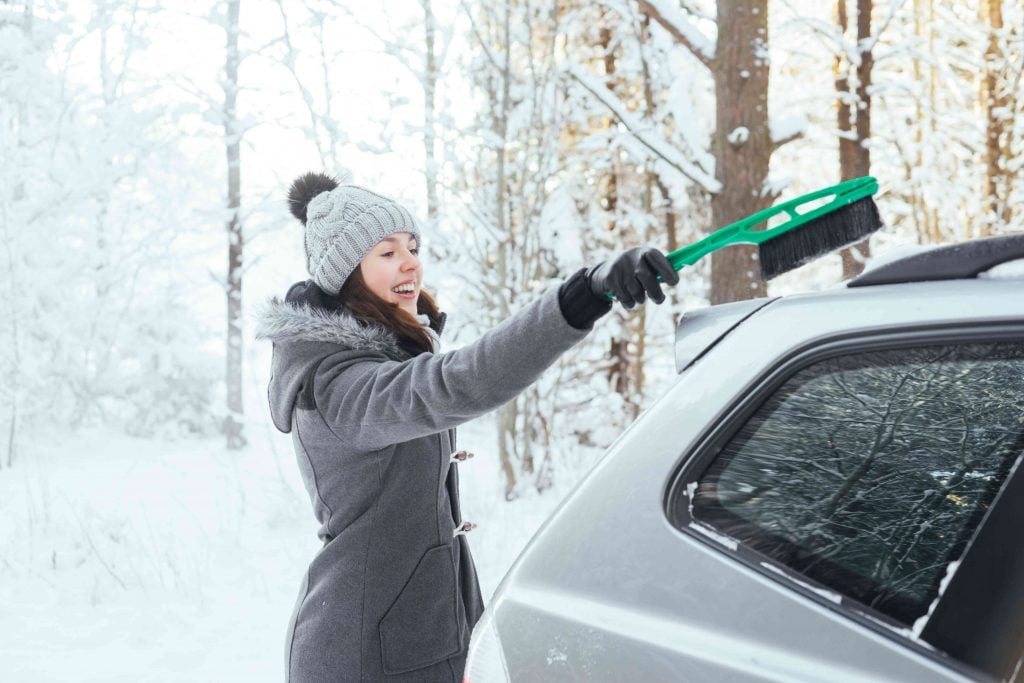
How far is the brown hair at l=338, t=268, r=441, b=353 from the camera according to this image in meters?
1.96

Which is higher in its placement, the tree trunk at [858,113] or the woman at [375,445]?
the tree trunk at [858,113]

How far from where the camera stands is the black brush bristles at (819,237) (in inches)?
61.4

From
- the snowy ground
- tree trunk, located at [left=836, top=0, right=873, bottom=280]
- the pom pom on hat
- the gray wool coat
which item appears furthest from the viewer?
tree trunk, located at [left=836, top=0, right=873, bottom=280]

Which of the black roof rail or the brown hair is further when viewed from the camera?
the brown hair

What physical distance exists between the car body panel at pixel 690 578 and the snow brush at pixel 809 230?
287 millimetres

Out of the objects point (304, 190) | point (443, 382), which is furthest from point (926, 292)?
point (304, 190)

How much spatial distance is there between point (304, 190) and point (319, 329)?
726 millimetres

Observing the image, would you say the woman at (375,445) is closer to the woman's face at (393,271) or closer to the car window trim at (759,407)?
the woman's face at (393,271)

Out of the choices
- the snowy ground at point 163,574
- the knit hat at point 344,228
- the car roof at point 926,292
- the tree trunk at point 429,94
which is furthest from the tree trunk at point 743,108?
the car roof at point 926,292

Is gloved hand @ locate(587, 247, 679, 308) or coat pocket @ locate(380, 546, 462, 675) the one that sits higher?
gloved hand @ locate(587, 247, 679, 308)

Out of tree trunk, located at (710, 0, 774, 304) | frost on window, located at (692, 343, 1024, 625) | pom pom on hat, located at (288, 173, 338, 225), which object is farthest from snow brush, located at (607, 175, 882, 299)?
tree trunk, located at (710, 0, 774, 304)

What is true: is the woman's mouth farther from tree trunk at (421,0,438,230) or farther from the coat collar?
tree trunk at (421,0,438,230)

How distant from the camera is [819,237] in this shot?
158 centimetres

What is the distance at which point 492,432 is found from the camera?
14.6 m
